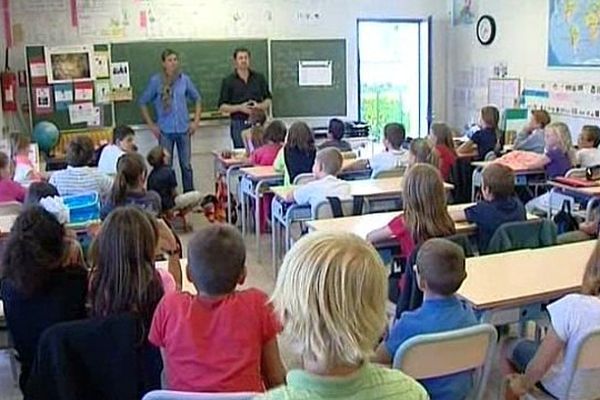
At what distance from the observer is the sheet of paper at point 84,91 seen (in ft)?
25.3

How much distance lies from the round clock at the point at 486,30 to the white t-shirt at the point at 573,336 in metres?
6.78

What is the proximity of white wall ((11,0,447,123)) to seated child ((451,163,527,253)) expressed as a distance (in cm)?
506

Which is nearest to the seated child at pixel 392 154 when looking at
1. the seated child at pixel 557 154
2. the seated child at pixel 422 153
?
the seated child at pixel 422 153

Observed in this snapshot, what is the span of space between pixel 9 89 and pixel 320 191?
4.12 meters

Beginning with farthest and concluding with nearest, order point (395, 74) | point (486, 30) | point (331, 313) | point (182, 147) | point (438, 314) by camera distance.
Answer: point (395, 74) < point (486, 30) < point (182, 147) < point (438, 314) < point (331, 313)

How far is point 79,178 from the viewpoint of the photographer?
4914mm

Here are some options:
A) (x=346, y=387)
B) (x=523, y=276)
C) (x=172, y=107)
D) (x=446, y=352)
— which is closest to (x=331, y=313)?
(x=346, y=387)

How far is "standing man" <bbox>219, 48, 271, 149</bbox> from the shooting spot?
26.9 ft

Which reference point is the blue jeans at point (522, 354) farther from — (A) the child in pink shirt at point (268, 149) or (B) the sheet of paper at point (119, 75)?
(B) the sheet of paper at point (119, 75)

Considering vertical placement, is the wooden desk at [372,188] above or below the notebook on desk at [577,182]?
above

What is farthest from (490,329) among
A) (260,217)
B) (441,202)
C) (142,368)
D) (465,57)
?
(465,57)

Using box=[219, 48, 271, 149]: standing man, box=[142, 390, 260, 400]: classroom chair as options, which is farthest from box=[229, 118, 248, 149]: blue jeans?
box=[142, 390, 260, 400]: classroom chair

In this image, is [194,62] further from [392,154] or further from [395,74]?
[392,154]

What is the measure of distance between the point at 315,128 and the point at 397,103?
4.38 feet
